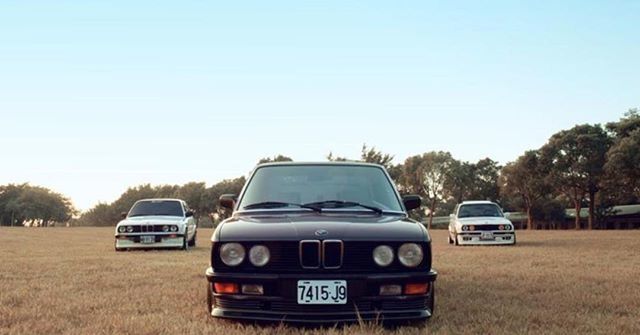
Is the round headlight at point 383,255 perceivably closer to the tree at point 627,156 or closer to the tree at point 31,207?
the tree at point 627,156

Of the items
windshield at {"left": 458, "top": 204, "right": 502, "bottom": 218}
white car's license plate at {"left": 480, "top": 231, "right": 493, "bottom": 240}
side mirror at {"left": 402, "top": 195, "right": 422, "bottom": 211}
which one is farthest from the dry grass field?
windshield at {"left": 458, "top": 204, "right": 502, "bottom": 218}

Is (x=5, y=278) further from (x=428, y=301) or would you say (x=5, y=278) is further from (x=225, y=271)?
(x=428, y=301)

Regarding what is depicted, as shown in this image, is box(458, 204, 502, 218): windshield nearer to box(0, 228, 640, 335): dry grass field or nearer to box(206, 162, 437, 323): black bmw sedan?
box(0, 228, 640, 335): dry grass field

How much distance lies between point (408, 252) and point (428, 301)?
460 mm

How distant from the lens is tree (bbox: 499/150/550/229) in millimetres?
50062

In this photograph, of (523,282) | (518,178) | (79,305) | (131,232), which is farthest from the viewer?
(518,178)

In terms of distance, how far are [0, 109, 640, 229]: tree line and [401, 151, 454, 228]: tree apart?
11cm

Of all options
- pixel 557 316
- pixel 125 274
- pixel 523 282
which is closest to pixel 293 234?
pixel 557 316

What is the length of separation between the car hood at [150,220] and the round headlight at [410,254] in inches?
497

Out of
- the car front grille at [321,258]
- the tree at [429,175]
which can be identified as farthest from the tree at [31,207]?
the car front grille at [321,258]

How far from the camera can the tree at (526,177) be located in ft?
164

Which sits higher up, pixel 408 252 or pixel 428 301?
pixel 408 252

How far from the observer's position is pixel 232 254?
4605 mm

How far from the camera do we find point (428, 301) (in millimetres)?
4762
